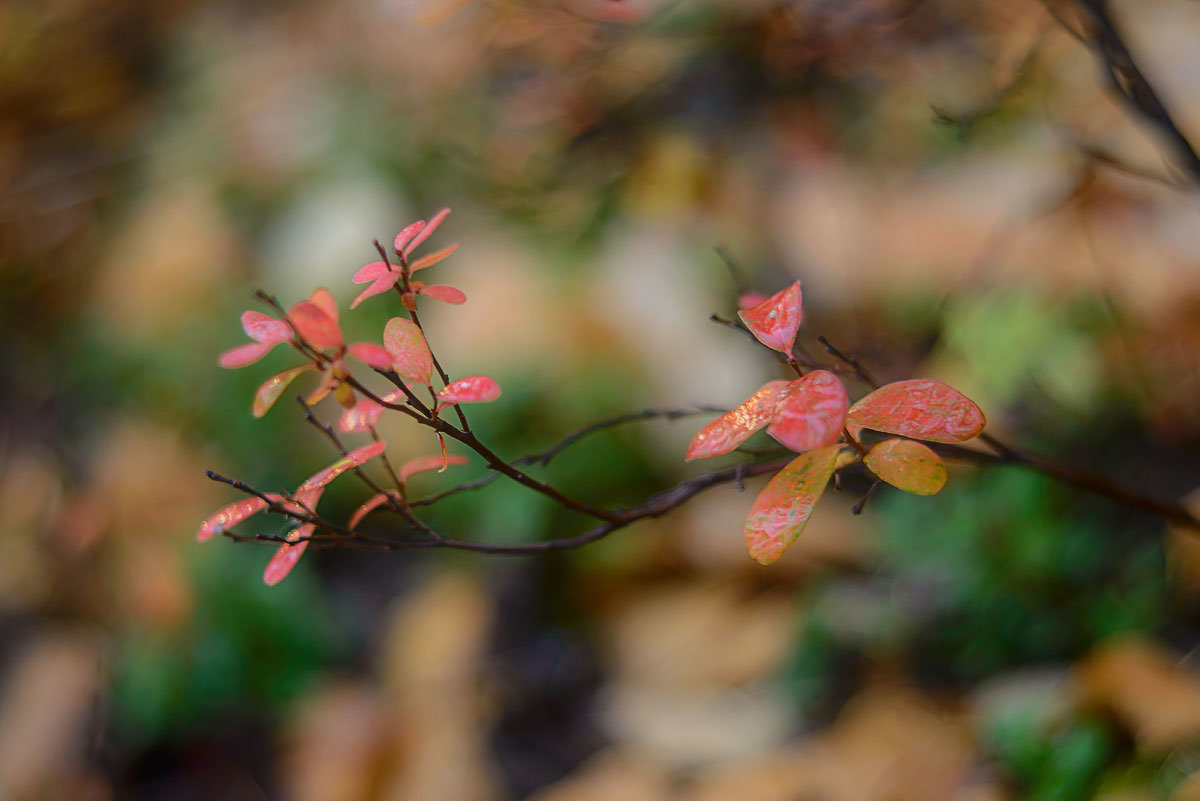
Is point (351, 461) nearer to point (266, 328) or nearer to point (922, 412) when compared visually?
point (266, 328)

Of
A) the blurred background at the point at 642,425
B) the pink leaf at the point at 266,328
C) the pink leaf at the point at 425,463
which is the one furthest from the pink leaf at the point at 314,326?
the blurred background at the point at 642,425

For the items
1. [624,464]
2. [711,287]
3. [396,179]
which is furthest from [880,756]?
[396,179]

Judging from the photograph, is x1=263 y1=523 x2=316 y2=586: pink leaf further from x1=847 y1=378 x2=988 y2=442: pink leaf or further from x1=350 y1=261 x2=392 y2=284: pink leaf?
x1=847 y1=378 x2=988 y2=442: pink leaf

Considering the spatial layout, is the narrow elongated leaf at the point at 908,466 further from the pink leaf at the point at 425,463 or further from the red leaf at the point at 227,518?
the red leaf at the point at 227,518

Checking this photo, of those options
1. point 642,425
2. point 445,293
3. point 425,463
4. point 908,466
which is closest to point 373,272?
point 445,293

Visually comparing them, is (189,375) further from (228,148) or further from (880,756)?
(880,756)
